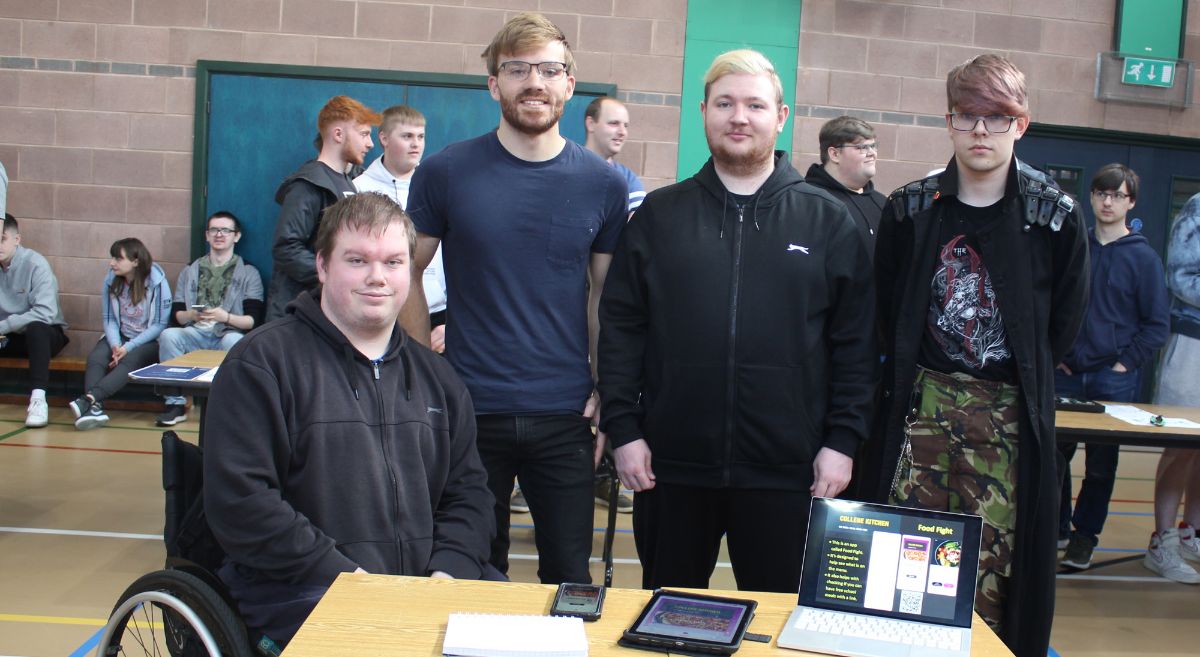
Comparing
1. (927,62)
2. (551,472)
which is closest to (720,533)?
(551,472)

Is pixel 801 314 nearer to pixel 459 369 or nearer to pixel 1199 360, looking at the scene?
pixel 459 369

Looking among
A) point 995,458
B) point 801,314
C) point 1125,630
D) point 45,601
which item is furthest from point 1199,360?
point 45,601

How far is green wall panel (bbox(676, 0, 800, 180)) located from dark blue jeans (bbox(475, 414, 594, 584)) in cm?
474

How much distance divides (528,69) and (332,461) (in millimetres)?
1010

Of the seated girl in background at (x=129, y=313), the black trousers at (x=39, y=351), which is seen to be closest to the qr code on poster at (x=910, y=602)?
the seated girl in background at (x=129, y=313)

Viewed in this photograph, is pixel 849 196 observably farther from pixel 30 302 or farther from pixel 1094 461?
pixel 30 302

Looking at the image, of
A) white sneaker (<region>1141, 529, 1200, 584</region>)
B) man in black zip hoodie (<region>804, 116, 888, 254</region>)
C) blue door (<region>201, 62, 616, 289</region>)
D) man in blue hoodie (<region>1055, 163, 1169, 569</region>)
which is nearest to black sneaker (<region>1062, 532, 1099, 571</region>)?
man in blue hoodie (<region>1055, 163, 1169, 569</region>)

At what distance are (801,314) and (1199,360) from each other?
3011 millimetres

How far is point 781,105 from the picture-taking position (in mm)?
2414

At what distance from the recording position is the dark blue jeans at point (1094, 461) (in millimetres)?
4402

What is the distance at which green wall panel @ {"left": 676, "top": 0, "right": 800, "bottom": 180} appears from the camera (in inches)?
275

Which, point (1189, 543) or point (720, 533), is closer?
point (720, 533)

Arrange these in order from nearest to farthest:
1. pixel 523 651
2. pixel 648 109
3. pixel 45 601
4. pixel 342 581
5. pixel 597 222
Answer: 1. pixel 523 651
2. pixel 342 581
3. pixel 597 222
4. pixel 45 601
5. pixel 648 109

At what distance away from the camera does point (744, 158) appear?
7.74 feet
